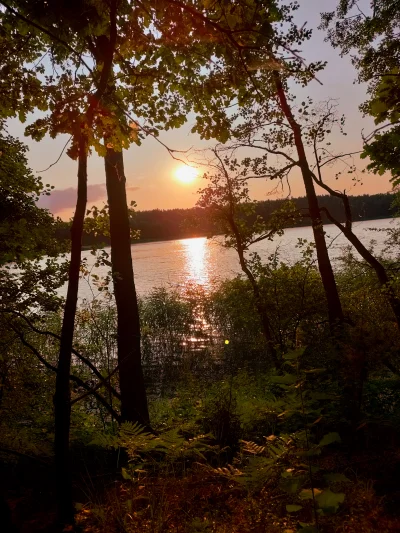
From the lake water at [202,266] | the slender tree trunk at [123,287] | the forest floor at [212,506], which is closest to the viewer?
the forest floor at [212,506]

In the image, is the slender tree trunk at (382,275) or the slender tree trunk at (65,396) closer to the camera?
the slender tree trunk at (65,396)

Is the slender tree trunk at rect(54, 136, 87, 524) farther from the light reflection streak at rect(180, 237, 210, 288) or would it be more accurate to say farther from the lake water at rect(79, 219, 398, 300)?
the light reflection streak at rect(180, 237, 210, 288)

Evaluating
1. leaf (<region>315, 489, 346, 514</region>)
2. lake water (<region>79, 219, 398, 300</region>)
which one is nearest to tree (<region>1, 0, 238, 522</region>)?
leaf (<region>315, 489, 346, 514</region>)

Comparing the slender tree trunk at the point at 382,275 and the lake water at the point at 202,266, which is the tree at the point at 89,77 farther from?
the slender tree trunk at the point at 382,275

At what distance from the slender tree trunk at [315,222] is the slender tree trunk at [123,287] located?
260 inches

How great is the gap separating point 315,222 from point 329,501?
988cm

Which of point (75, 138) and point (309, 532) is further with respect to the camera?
point (75, 138)

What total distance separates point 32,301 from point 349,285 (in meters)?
16.4

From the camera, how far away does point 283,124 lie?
12.5m

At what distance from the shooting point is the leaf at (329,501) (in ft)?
7.60

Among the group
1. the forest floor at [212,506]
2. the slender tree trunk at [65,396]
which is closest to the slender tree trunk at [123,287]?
the forest floor at [212,506]

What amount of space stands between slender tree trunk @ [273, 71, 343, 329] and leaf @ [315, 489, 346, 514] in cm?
972

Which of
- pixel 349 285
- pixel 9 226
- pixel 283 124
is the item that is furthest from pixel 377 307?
pixel 9 226

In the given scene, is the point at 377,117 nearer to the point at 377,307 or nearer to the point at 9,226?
the point at 9,226
